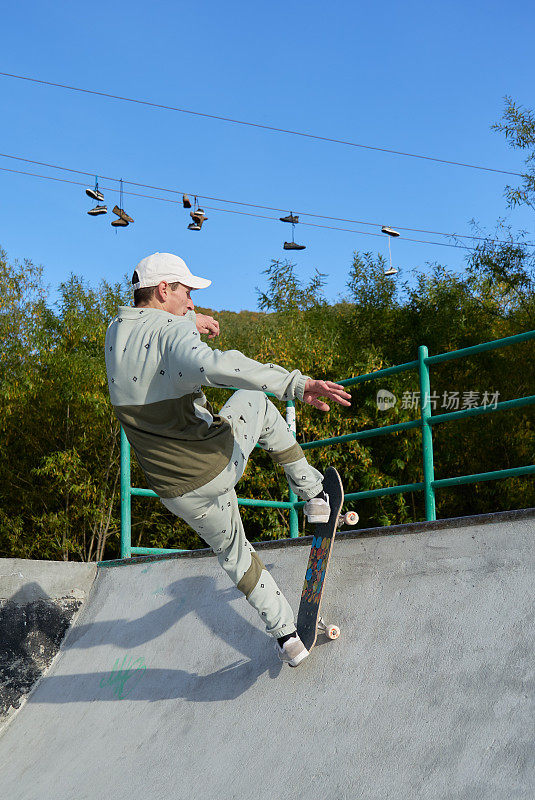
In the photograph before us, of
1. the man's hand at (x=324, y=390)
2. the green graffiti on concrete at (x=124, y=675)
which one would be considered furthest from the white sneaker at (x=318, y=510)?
the green graffiti on concrete at (x=124, y=675)

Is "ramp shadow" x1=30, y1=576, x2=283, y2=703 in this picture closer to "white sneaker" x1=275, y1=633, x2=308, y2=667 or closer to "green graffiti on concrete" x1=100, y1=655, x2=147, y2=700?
"green graffiti on concrete" x1=100, y1=655, x2=147, y2=700

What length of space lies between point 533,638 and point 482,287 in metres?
15.3

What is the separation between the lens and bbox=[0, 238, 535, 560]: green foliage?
13.8 m

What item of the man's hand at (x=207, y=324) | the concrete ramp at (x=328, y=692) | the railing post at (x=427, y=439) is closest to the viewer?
the concrete ramp at (x=328, y=692)

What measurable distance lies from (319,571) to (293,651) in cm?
38

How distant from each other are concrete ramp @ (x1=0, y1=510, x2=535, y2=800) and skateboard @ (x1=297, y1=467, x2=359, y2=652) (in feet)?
0.34

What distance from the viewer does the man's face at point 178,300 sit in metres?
2.86

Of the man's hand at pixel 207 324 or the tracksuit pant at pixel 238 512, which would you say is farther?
the man's hand at pixel 207 324

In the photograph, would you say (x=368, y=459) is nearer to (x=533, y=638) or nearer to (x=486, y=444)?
(x=486, y=444)

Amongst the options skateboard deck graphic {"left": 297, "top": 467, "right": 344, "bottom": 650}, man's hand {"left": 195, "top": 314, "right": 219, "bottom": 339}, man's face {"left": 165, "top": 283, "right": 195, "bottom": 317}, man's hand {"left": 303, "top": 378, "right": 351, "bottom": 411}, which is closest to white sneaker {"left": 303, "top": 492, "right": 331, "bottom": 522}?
skateboard deck graphic {"left": 297, "top": 467, "right": 344, "bottom": 650}

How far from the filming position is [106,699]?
3672mm

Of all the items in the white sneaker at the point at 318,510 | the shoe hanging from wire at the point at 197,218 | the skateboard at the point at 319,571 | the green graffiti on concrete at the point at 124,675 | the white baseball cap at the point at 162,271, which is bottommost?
the green graffiti on concrete at the point at 124,675

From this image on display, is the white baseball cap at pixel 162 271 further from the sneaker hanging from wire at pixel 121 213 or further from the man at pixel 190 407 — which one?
the sneaker hanging from wire at pixel 121 213

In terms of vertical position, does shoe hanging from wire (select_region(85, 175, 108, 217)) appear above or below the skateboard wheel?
above
